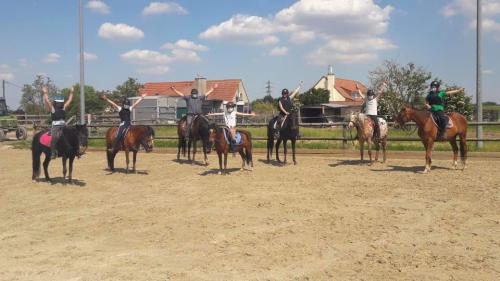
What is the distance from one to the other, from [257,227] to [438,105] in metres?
7.86

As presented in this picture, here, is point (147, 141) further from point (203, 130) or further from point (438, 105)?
point (438, 105)

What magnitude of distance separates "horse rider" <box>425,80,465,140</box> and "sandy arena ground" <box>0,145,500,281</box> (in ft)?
4.00

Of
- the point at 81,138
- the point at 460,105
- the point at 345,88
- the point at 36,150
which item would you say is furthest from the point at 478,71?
the point at 345,88

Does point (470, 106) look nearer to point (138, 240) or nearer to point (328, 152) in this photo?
point (328, 152)

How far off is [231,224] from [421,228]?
2.96 metres

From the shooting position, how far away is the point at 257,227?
22.4 ft

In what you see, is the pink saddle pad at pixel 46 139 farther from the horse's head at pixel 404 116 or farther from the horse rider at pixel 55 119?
the horse's head at pixel 404 116

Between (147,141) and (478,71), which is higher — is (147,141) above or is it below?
below

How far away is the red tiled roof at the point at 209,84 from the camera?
4888 cm

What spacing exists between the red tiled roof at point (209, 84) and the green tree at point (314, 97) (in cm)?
797

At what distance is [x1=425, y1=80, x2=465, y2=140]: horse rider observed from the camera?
12.0 metres

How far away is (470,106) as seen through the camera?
35.6 metres

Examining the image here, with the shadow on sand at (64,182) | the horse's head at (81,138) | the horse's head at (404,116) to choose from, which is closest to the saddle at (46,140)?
the horse's head at (81,138)

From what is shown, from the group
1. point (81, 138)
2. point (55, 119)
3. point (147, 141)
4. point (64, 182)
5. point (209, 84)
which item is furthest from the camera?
point (209, 84)
